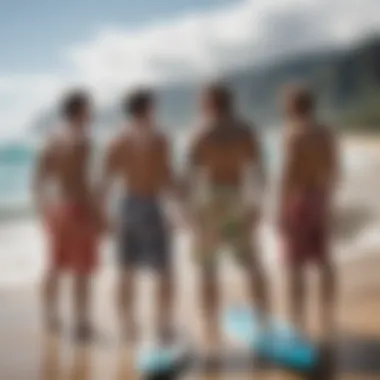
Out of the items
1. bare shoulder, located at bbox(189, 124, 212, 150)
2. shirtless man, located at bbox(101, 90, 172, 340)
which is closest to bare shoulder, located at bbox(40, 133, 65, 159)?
shirtless man, located at bbox(101, 90, 172, 340)

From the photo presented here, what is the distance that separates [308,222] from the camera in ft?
6.62

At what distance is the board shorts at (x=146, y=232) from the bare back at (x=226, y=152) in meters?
0.13

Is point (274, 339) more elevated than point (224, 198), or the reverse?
point (224, 198)

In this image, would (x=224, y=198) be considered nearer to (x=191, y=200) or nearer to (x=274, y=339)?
(x=191, y=200)

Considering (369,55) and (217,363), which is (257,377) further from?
(369,55)

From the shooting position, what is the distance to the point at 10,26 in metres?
2.11

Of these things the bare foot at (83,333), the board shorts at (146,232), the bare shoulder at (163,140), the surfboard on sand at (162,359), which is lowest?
the surfboard on sand at (162,359)

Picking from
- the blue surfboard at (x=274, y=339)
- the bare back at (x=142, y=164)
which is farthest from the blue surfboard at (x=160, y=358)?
the bare back at (x=142, y=164)

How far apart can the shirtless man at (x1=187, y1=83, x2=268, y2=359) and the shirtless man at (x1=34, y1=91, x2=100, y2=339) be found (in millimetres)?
222

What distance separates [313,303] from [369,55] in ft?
1.74

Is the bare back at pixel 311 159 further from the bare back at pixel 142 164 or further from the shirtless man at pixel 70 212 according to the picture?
the shirtless man at pixel 70 212

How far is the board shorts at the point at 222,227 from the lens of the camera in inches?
79.2

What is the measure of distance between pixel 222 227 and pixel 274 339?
253 mm

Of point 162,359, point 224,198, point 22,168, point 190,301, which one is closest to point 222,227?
point 224,198
